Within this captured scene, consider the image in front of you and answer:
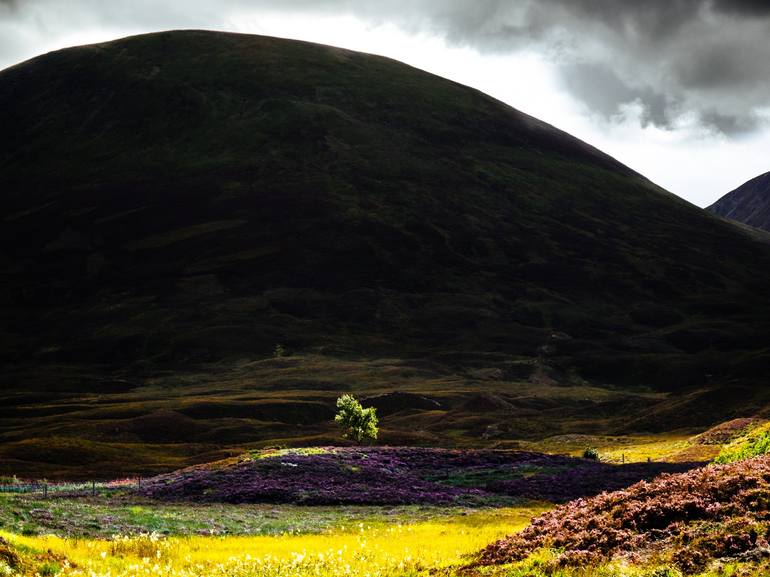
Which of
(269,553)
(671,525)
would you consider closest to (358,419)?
(269,553)

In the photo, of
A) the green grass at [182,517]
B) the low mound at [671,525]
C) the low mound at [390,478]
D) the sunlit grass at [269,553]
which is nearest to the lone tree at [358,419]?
the low mound at [390,478]

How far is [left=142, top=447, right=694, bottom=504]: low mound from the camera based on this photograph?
49062 millimetres

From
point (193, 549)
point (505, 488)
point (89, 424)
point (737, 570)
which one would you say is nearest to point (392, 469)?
point (505, 488)

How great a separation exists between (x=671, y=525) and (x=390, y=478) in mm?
40787

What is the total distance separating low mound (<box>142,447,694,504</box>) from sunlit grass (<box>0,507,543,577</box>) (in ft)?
55.8

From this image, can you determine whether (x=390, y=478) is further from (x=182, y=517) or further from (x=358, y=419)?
(x=358, y=419)

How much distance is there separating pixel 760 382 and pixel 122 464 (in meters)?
112

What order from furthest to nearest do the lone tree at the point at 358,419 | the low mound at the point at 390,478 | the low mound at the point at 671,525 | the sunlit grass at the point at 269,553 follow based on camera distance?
the lone tree at the point at 358,419, the low mound at the point at 390,478, the sunlit grass at the point at 269,553, the low mound at the point at 671,525

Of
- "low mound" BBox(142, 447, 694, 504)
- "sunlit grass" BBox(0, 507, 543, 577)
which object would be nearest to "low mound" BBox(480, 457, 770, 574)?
"sunlit grass" BBox(0, 507, 543, 577)

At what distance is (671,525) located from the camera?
15.6m

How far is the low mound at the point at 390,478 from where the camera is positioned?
49062mm

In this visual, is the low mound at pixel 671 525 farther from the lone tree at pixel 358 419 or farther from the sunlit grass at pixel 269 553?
the lone tree at pixel 358 419

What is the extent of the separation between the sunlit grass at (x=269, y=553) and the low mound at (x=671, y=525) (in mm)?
2510

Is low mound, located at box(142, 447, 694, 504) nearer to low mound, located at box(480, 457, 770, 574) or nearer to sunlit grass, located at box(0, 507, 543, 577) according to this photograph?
sunlit grass, located at box(0, 507, 543, 577)
